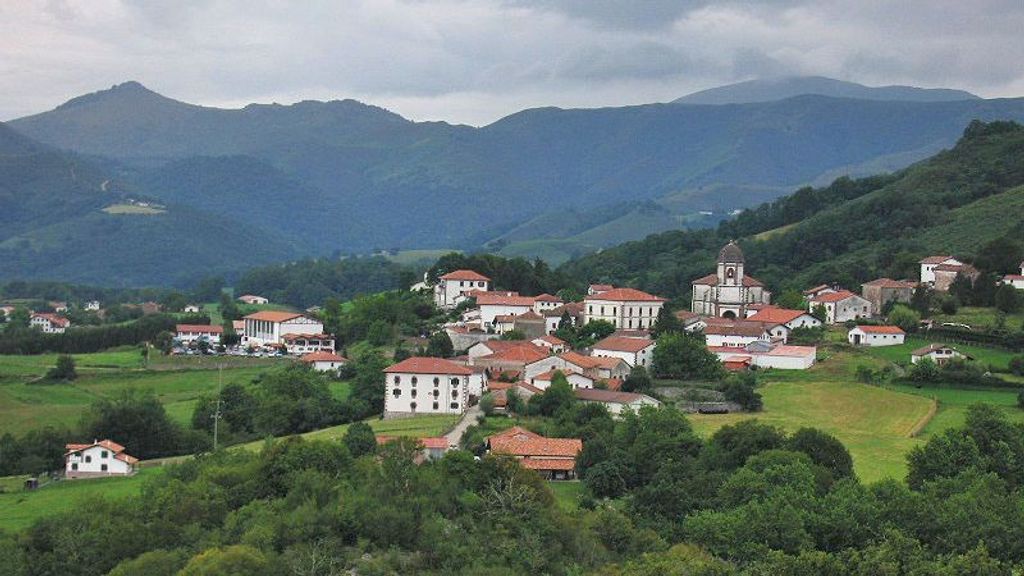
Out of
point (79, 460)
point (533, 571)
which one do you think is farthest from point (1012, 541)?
point (79, 460)

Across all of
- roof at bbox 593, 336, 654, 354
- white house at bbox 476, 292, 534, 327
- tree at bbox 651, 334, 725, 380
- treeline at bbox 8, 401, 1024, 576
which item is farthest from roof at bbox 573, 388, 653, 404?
white house at bbox 476, 292, 534, 327

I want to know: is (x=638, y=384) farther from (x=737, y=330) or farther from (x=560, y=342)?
(x=737, y=330)

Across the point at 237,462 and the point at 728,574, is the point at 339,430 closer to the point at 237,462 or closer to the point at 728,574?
the point at 237,462

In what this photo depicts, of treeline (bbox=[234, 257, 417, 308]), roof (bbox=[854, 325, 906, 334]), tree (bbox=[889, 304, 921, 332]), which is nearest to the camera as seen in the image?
roof (bbox=[854, 325, 906, 334])

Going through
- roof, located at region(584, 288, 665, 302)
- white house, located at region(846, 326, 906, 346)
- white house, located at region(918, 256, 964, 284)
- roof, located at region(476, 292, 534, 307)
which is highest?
white house, located at region(918, 256, 964, 284)

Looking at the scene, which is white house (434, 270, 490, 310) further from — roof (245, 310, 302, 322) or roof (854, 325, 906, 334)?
roof (854, 325, 906, 334)

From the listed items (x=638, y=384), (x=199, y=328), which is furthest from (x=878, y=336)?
(x=199, y=328)

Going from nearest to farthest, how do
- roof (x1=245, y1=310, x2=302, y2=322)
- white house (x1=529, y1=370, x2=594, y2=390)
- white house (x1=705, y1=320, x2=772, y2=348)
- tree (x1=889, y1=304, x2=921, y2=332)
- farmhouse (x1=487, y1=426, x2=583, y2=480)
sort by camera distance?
farmhouse (x1=487, y1=426, x2=583, y2=480) < white house (x1=529, y1=370, x2=594, y2=390) < white house (x1=705, y1=320, x2=772, y2=348) < tree (x1=889, y1=304, x2=921, y2=332) < roof (x1=245, y1=310, x2=302, y2=322)
